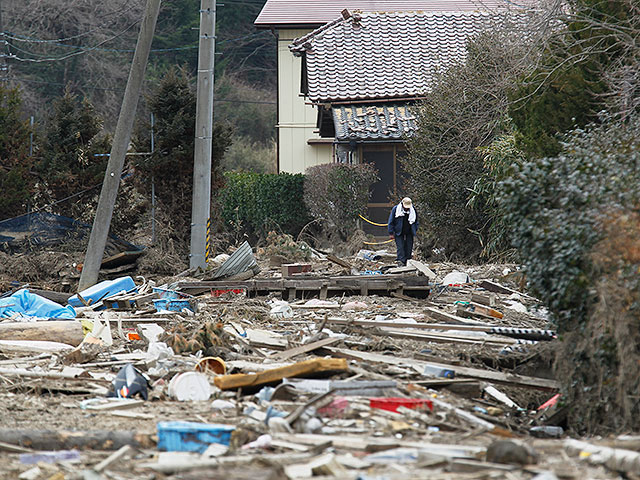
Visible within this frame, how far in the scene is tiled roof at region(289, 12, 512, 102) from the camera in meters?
26.2

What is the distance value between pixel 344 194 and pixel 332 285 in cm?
957

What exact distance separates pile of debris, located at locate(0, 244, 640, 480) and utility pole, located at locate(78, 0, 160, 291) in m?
2.78

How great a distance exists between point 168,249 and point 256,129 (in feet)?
93.5

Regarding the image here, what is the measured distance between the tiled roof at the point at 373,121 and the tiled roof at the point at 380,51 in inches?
14.9

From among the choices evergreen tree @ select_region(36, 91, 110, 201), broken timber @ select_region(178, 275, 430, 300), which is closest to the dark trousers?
broken timber @ select_region(178, 275, 430, 300)

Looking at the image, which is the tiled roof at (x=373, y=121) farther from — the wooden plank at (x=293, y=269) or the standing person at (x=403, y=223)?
the wooden plank at (x=293, y=269)

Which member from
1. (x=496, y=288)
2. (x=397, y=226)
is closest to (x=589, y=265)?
(x=496, y=288)

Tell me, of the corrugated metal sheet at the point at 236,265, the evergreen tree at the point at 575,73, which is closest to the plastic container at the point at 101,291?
the corrugated metal sheet at the point at 236,265

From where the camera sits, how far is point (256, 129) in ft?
151

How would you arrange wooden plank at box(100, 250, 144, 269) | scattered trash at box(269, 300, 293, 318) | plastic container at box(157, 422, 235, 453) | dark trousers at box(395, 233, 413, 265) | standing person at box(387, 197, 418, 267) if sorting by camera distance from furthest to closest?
dark trousers at box(395, 233, 413, 265)
standing person at box(387, 197, 418, 267)
wooden plank at box(100, 250, 144, 269)
scattered trash at box(269, 300, 293, 318)
plastic container at box(157, 422, 235, 453)

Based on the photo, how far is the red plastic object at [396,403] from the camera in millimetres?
6457

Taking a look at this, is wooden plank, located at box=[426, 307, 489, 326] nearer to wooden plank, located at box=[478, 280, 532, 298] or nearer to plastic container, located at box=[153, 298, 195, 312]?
wooden plank, located at box=[478, 280, 532, 298]

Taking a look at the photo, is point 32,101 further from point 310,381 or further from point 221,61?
point 310,381

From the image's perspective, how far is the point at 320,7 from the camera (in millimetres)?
34375
